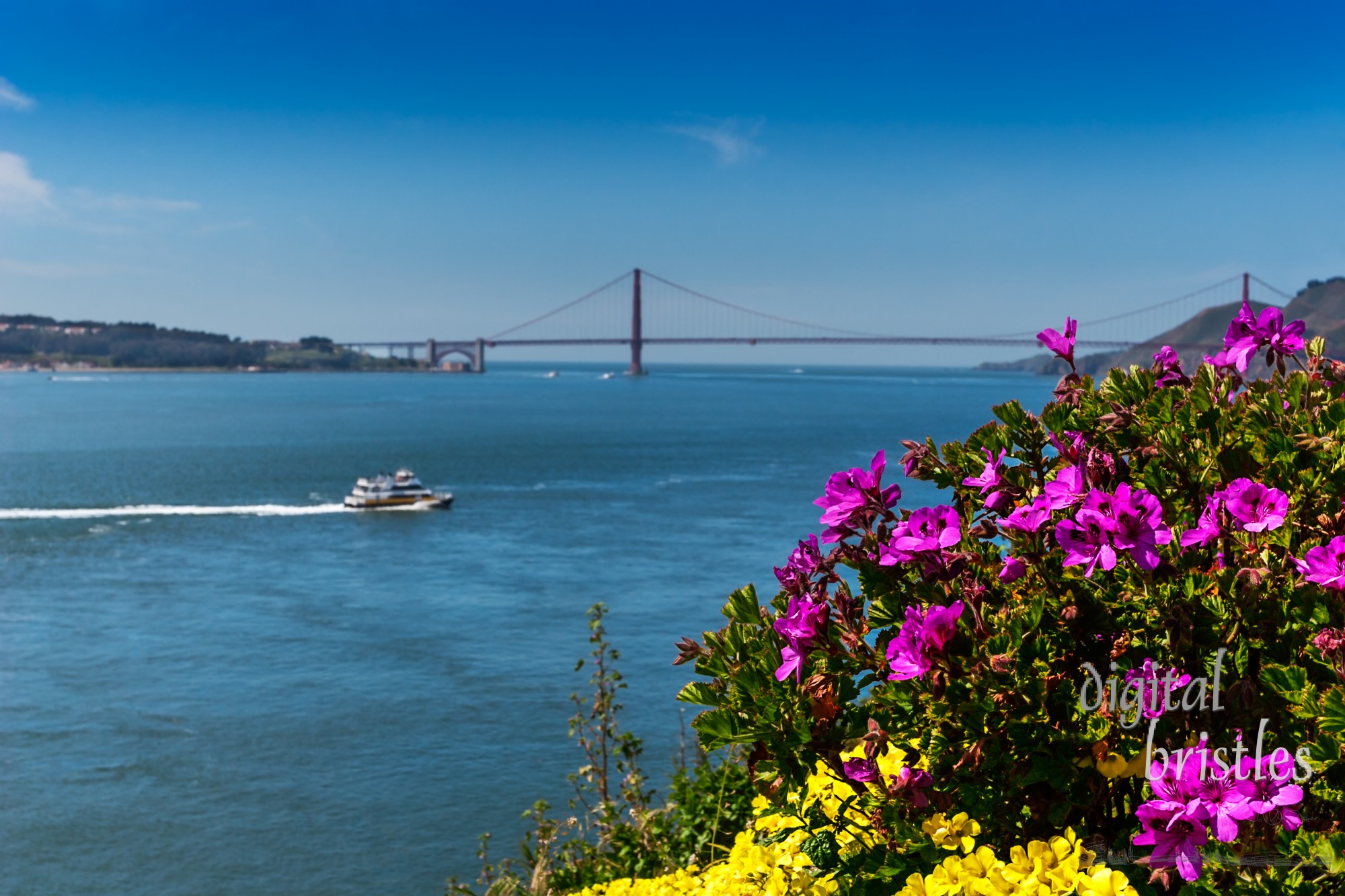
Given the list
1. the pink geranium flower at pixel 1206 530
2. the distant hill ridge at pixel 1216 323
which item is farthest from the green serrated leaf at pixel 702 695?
the distant hill ridge at pixel 1216 323

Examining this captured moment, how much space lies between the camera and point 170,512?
40.3 m

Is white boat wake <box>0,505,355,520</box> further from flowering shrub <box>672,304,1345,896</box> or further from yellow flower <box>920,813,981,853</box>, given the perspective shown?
yellow flower <box>920,813,981,853</box>

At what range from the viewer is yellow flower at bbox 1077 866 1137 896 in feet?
5.93

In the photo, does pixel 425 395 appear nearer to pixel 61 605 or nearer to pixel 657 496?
pixel 657 496

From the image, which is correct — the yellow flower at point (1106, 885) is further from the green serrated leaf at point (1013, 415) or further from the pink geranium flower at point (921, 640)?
the green serrated leaf at point (1013, 415)

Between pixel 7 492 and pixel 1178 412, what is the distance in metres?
50.9

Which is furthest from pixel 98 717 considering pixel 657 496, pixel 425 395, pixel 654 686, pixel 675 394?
pixel 675 394

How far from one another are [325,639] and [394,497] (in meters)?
18.8

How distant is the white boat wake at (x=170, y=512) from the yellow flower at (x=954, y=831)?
133ft

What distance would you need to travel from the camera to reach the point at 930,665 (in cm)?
190

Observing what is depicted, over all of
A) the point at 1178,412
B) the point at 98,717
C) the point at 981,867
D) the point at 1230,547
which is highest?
the point at 1178,412

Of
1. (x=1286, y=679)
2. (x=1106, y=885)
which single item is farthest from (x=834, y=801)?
(x=1286, y=679)

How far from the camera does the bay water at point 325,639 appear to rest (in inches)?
539

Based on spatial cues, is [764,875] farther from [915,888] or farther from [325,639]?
[325,639]
